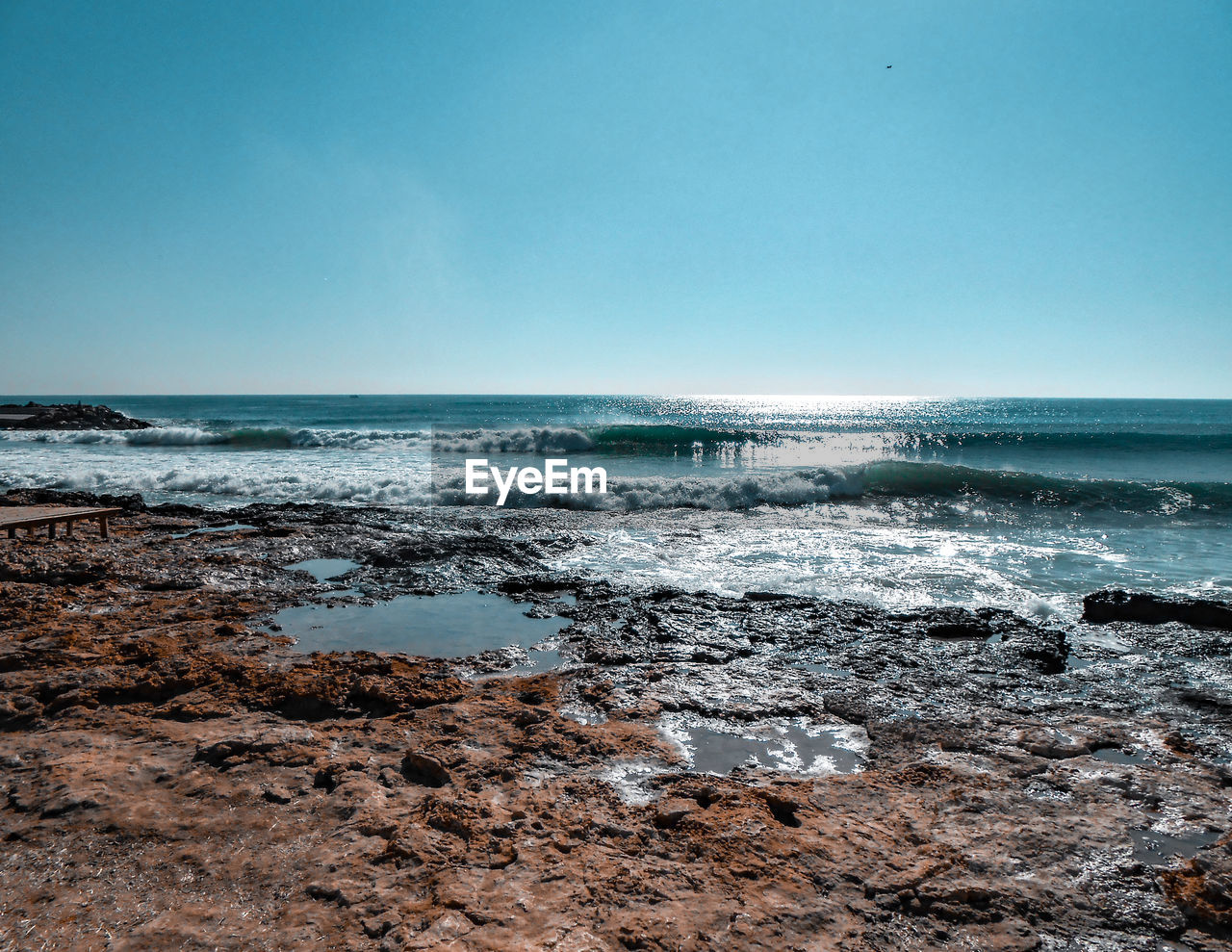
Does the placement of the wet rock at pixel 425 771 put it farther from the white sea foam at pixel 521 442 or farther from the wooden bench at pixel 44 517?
the white sea foam at pixel 521 442

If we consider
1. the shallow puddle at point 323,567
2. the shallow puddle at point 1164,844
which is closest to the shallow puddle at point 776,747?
the shallow puddle at point 1164,844

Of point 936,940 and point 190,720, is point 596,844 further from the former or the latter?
point 190,720

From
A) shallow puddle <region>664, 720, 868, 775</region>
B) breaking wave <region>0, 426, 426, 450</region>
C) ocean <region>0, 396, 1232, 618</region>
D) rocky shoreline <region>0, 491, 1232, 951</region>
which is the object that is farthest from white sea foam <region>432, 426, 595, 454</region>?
shallow puddle <region>664, 720, 868, 775</region>

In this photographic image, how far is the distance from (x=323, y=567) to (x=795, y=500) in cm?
959

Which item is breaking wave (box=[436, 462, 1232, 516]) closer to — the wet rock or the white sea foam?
the wet rock

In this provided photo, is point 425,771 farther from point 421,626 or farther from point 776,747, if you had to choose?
point 421,626

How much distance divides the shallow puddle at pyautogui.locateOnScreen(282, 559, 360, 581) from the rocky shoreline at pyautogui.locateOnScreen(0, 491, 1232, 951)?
1480 millimetres

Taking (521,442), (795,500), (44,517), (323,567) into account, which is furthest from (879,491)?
(44,517)

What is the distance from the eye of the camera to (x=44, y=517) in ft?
24.5

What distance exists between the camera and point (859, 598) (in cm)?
658

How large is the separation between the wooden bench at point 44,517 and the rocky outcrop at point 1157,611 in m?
11.5

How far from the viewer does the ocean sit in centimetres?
762

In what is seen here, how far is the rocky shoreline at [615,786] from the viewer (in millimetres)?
2186

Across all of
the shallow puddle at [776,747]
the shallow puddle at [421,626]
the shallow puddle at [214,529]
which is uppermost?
the shallow puddle at [214,529]
